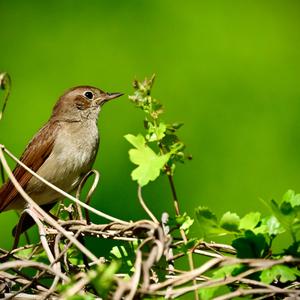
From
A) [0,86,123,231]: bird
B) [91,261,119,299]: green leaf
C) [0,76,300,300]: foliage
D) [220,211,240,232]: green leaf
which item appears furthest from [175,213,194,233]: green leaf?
[0,86,123,231]: bird

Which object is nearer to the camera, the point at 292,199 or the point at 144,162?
the point at 292,199

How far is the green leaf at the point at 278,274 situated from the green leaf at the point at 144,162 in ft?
0.88

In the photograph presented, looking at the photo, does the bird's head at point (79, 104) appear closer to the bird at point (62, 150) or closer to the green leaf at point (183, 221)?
the bird at point (62, 150)

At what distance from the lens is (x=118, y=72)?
2.89m

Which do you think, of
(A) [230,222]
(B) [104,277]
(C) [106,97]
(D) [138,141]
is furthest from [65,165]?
(B) [104,277]

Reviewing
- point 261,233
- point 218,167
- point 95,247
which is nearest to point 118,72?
point 218,167

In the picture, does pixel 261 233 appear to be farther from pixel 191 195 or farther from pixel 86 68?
pixel 86 68

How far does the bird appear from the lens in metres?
2.75

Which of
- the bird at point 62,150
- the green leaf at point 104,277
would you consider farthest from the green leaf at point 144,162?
the bird at point 62,150

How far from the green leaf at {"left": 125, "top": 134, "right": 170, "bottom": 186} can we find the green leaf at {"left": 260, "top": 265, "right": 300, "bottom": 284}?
0.88ft

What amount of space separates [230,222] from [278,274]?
105 mm

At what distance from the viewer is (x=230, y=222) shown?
107 centimetres

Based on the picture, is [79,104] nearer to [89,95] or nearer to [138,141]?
[89,95]

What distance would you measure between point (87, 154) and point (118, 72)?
0.35m
